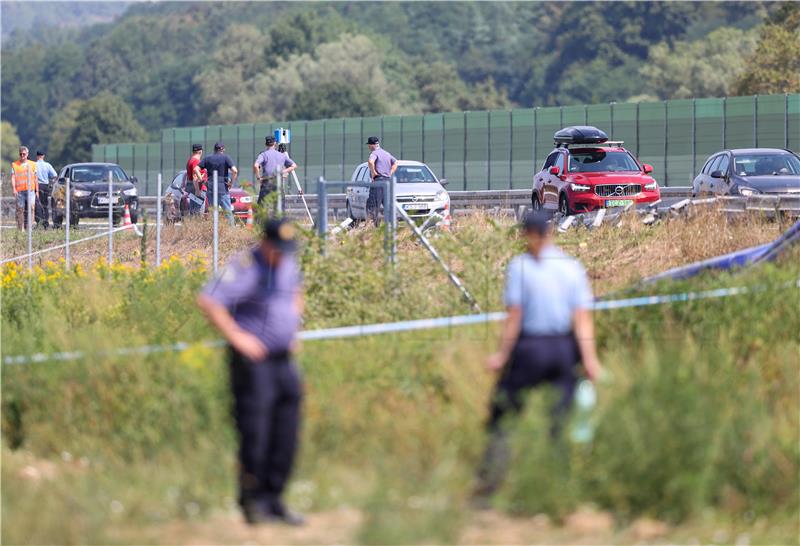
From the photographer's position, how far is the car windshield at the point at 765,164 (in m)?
25.6

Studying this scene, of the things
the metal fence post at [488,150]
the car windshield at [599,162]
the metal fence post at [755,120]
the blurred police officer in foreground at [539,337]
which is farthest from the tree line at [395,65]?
the blurred police officer in foreground at [539,337]

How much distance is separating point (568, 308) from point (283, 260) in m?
1.72

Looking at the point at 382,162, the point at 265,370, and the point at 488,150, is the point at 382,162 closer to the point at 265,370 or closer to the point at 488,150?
the point at 265,370

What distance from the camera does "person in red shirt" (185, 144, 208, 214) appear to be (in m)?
26.9

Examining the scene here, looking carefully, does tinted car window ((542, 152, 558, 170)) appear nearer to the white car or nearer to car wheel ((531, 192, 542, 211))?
car wheel ((531, 192, 542, 211))

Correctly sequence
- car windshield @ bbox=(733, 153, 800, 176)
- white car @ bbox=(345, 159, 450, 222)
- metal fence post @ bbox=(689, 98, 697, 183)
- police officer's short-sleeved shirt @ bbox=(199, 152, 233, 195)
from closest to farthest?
car windshield @ bbox=(733, 153, 800, 176), police officer's short-sleeved shirt @ bbox=(199, 152, 233, 195), white car @ bbox=(345, 159, 450, 222), metal fence post @ bbox=(689, 98, 697, 183)

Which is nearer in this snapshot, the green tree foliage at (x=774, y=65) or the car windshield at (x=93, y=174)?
the car windshield at (x=93, y=174)

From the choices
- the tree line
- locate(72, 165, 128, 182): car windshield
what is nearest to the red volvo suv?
locate(72, 165, 128, 182): car windshield

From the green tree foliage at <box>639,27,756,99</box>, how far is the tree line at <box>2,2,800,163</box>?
131 mm

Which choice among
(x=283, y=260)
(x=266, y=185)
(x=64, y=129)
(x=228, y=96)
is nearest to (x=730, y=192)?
(x=266, y=185)

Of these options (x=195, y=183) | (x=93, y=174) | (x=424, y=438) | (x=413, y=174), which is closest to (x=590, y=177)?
(x=413, y=174)

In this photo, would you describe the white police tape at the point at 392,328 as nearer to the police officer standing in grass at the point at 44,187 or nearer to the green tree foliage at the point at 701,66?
the police officer standing in grass at the point at 44,187

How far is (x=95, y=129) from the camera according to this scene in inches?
4857

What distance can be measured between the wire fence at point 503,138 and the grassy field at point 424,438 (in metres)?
29.0
